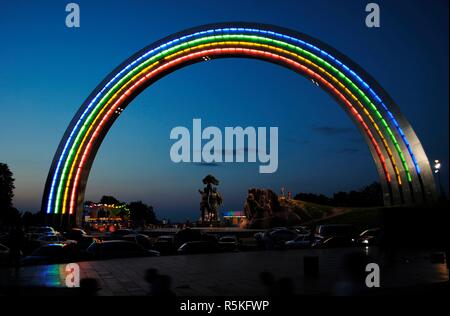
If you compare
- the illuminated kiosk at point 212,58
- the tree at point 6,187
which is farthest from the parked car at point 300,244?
the tree at point 6,187

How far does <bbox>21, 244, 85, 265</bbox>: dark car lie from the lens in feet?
62.1

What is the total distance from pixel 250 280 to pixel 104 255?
10.1 meters

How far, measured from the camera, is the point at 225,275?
14.9m

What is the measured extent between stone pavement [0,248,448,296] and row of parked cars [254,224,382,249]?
918 cm

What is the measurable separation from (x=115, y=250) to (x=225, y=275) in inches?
342

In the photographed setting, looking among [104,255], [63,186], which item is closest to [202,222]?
[63,186]

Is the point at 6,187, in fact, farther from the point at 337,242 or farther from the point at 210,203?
the point at 337,242

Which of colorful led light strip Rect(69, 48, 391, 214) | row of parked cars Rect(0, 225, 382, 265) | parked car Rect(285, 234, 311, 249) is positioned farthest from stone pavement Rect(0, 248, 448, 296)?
colorful led light strip Rect(69, 48, 391, 214)

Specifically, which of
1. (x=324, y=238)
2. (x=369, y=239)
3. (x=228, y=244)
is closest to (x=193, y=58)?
(x=228, y=244)

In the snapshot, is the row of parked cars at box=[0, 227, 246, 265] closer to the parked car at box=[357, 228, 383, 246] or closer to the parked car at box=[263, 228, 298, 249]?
the parked car at box=[263, 228, 298, 249]

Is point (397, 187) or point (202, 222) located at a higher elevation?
point (397, 187)

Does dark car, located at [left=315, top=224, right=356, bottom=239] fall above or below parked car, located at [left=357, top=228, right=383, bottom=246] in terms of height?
above
